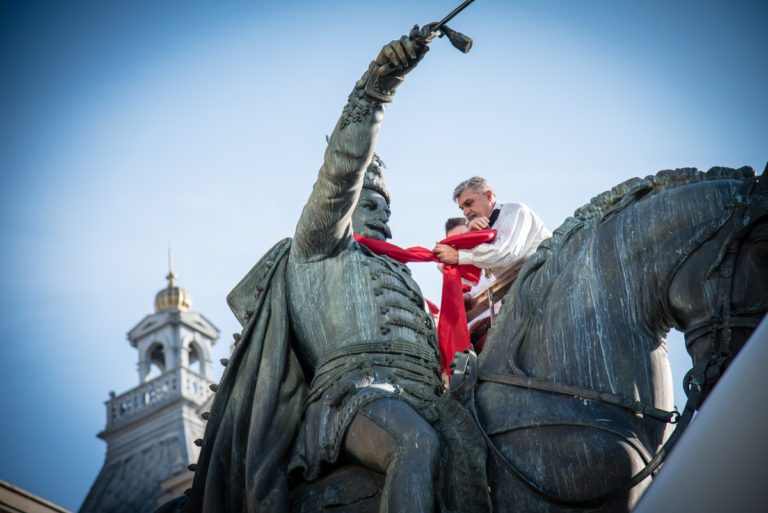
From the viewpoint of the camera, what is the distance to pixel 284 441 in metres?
8.02

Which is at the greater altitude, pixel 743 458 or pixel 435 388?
pixel 435 388

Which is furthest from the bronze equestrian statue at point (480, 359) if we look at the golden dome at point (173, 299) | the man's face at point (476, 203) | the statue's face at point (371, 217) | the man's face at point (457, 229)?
the golden dome at point (173, 299)

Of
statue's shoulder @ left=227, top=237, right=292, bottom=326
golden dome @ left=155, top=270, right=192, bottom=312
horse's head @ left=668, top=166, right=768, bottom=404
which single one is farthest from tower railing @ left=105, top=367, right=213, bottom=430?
horse's head @ left=668, top=166, right=768, bottom=404

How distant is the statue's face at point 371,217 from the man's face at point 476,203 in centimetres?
168

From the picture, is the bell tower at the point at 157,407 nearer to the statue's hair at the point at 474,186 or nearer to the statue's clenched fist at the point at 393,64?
the statue's hair at the point at 474,186

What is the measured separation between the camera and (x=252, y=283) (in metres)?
9.27

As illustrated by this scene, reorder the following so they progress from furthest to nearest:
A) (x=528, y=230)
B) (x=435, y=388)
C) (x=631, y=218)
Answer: (x=528, y=230), (x=435, y=388), (x=631, y=218)

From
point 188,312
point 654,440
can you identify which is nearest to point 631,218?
point 654,440

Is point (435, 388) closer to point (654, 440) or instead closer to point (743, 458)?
point (654, 440)

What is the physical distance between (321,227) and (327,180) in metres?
0.35

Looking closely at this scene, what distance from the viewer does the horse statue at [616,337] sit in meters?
6.26

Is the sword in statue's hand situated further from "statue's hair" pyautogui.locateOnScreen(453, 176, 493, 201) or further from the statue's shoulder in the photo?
"statue's hair" pyautogui.locateOnScreen(453, 176, 493, 201)

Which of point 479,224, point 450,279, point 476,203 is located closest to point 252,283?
point 450,279

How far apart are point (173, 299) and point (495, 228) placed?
59.3 metres
